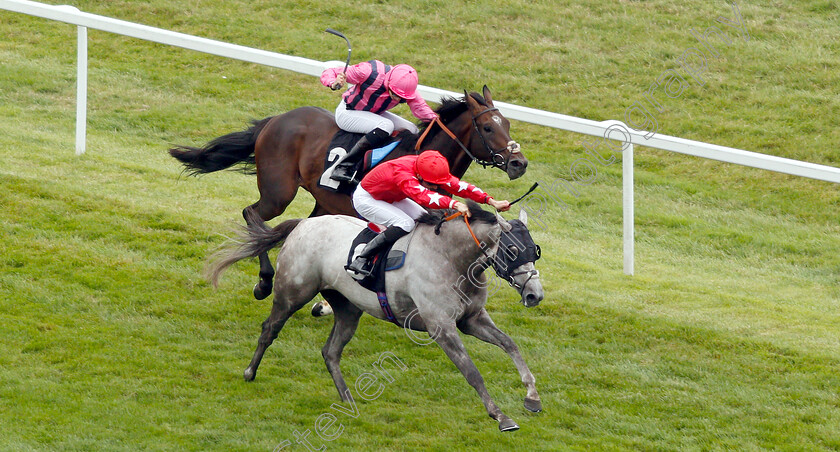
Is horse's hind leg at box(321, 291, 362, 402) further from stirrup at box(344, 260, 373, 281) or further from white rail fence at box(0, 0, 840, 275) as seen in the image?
white rail fence at box(0, 0, 840, 275)

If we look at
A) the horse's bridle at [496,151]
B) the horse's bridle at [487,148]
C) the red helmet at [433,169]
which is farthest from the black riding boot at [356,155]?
the red helmet at [433,169]

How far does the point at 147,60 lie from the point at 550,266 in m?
8.35

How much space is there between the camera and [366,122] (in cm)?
720

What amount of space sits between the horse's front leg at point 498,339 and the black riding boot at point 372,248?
0.65 m

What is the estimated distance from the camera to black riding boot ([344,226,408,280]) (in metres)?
5.80

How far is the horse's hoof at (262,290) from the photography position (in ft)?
24.1

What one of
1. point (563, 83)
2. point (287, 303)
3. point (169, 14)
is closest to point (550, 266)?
point (287, 303)

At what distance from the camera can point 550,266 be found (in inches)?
339

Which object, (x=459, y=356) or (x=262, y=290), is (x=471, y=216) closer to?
(x=459, y=356)

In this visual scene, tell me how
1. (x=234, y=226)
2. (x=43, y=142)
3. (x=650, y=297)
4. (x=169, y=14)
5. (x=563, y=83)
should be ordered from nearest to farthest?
Result: (x=234, y=226) → (x=650, y=297) → (x=43, y=142) → (x=563, y=83) → (x=169, y=14)

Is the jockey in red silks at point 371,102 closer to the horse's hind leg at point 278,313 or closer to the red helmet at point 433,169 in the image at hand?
the horse's hind leg at point 278,313

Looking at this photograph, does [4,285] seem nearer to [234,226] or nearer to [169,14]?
[234,226]

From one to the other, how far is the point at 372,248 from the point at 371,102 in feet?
5.80

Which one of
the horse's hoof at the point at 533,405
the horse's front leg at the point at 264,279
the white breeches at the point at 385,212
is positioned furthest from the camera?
the horse's front leg at the point at 264,279
